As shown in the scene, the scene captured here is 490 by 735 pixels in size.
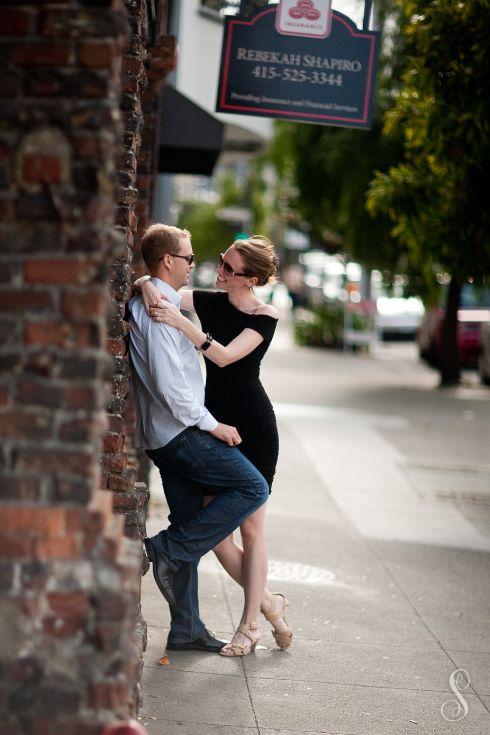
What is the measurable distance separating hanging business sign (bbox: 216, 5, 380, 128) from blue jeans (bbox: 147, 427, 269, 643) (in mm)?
2417

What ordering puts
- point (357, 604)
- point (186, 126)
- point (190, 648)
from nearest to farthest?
point (190, 648)
point (357, 604)
point (186, 126)

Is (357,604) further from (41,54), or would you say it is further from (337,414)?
(337,414)

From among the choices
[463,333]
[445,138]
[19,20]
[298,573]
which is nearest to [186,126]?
[445,138]

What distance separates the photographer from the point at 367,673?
18.0 ft

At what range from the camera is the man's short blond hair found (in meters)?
5.03

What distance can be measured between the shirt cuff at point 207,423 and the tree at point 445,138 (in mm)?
4426

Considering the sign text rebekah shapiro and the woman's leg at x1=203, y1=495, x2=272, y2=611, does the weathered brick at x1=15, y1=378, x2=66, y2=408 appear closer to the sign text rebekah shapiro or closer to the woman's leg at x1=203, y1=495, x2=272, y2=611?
the woman's leg at x1=203, y1=495, x2=272, y2=611

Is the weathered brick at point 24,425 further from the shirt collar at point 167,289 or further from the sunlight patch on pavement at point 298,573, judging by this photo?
the sunlight patch on pavement at point 298,573

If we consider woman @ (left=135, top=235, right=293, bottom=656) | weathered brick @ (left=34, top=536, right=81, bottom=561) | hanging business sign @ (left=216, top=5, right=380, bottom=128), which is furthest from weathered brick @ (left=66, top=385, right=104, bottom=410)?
hanging business sign @ (left=216, top=5, right=380, bottom=128)

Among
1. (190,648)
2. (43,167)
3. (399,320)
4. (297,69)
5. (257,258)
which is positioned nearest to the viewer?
(43,167)

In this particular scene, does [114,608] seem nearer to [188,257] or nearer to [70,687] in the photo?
[70,687]

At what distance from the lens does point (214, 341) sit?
5227 millimetres

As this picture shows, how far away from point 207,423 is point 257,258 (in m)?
0.82

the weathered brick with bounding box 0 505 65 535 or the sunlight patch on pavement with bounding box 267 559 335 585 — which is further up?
the weathered brick with bounding box 0 505 65 535
